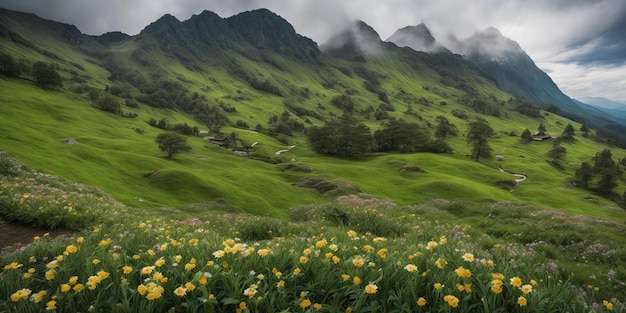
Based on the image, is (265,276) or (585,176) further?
(585,176)

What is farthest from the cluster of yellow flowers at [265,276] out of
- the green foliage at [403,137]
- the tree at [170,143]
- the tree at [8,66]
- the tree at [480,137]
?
the tree at [8,66]

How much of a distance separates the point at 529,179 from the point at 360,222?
110 meters

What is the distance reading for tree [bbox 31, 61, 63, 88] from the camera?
474 ft

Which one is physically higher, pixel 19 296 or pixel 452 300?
pixel 452 300

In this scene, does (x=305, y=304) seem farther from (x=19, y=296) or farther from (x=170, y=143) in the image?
(x=170, y=143)

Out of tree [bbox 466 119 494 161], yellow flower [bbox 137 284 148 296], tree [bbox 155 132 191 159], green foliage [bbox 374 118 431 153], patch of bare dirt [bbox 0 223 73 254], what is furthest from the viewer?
green foliage [bbox 374 118 431 153]

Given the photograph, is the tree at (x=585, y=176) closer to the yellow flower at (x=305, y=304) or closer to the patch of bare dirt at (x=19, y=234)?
the yellow flower at (x=305, y=304)

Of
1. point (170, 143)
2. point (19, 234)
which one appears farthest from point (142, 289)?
point (170, 143)

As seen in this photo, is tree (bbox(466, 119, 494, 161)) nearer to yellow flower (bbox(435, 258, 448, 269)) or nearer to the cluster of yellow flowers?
the cluster of yellow flowers

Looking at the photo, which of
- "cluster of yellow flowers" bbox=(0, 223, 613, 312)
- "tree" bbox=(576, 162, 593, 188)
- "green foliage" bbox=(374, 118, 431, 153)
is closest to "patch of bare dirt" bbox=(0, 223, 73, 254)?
"cluster of yellow flowers" bbox=(0, 223, 613, 312)

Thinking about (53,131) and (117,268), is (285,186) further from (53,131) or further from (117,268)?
(53,131)

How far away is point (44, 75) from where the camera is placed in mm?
145625

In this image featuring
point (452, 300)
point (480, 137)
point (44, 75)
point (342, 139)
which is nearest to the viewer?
point (452, 300)

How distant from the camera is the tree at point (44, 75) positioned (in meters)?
144
